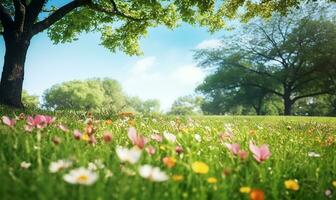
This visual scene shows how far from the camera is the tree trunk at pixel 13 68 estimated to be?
1307 centimetres

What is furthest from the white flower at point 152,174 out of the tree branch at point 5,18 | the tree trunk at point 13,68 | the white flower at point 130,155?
the tree branch at point 5,18

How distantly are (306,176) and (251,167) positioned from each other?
0.61 metres

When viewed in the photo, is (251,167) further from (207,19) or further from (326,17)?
(326,17)

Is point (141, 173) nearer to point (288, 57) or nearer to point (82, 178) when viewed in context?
point (82, 178)

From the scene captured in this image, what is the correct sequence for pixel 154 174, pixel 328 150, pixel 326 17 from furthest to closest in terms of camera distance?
pixel 326 17, pixel 328 150, pixel 154 174

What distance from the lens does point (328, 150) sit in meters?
4.55

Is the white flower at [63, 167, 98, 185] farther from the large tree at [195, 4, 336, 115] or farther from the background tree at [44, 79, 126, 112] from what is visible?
the background tree at [44, 79, 126, 112]

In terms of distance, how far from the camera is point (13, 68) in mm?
13234

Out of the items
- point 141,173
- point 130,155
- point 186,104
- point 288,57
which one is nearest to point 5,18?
point 130,155

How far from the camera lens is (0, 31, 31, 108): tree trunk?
42.9 ft

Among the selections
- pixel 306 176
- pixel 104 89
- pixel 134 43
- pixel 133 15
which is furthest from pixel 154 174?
pixel 104 89

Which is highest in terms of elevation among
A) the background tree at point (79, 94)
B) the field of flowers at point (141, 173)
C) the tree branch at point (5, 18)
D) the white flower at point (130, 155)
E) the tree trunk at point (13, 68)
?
the background tree at point (79, 94)

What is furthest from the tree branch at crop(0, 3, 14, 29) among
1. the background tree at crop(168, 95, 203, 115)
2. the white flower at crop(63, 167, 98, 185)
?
the background tree at crop(168, 95, 203, 115)

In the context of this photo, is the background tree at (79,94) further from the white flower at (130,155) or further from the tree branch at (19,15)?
the white flower at (130,155)
